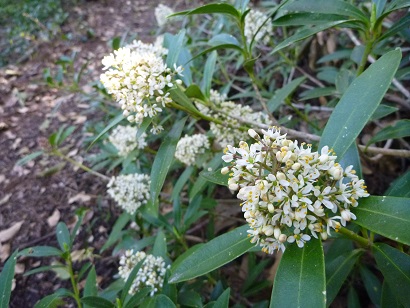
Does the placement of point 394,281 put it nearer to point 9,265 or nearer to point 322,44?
point 9,265

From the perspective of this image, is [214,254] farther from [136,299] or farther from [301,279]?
[136,299]

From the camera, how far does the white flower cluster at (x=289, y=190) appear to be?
1.21 m

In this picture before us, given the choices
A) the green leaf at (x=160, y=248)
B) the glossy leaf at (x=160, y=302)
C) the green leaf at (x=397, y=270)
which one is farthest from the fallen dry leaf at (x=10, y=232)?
the green leaf at (x=397, y=270)

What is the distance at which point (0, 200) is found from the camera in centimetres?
465

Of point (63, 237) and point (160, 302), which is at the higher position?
point (160, 302)

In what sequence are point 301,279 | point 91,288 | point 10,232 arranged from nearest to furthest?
1. point 301,279
2. point 91,288
3. point 10,232

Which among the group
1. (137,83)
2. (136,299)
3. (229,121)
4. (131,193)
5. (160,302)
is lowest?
(131,193)

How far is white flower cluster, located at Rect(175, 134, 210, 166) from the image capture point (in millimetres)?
2932

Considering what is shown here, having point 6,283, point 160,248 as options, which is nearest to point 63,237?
point 6,283

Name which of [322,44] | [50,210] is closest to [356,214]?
[322,44]

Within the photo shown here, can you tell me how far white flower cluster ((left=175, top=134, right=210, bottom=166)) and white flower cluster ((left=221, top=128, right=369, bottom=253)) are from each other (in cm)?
161

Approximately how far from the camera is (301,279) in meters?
1.21

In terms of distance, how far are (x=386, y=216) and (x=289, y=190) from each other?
1.08 feet

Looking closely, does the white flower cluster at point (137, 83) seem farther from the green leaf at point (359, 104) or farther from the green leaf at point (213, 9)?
the green leaf at point (359, 104)
